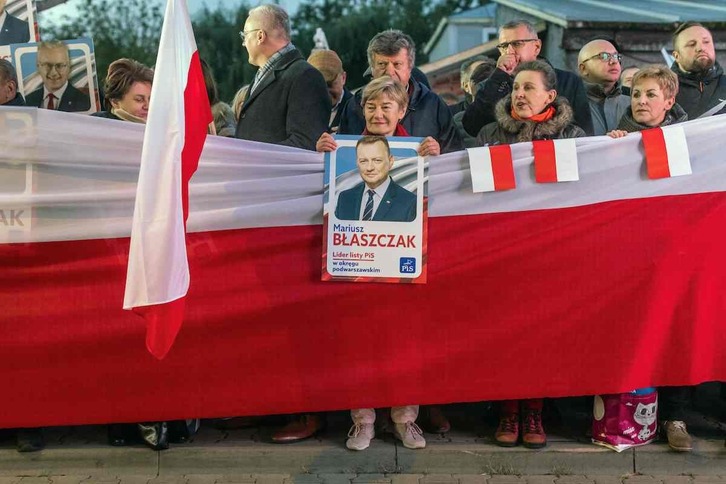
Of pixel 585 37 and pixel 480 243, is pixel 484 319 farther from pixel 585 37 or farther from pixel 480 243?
pixel 585 37

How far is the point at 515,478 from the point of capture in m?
5.36

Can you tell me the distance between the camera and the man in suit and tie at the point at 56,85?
19.6ft

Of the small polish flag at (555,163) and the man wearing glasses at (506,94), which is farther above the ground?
the man wearing glasses at (506,94)

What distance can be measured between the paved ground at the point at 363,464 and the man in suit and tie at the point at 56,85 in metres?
1.86

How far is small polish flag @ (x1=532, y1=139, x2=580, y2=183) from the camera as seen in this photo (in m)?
5.49

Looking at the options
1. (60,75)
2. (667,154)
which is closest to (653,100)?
(667,154)

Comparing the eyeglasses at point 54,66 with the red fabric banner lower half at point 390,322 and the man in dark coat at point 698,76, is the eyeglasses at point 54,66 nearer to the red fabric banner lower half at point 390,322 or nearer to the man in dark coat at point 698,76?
the red fabric banner lower half at point 390,322

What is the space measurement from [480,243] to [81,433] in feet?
7.69

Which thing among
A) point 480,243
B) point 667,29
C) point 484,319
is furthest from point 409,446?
point 667,29

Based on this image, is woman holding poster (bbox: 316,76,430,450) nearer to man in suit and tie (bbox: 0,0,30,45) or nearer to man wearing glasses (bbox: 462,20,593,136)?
man wearing glasses (bbox: 462,20,593,136)

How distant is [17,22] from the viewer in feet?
21.0

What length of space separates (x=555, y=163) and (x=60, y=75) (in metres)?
2.70

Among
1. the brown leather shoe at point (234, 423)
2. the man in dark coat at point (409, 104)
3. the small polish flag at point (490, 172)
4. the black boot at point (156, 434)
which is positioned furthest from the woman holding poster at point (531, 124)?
the black boot at point (156, 434)

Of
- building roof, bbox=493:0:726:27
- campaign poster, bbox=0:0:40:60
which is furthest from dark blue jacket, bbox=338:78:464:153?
building roof, bbox=493:0:726:27
